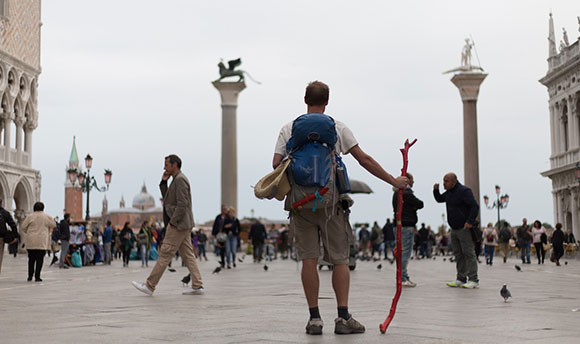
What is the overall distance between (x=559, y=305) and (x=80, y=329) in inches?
184

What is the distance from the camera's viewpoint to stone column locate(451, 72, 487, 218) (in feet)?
127

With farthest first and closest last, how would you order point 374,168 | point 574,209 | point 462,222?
point 574,209
point 462,222
point 374,168

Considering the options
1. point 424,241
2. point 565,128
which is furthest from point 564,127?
point 424,241

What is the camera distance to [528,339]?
534 centimetres

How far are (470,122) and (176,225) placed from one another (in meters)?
31.0

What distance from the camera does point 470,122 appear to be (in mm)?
39312

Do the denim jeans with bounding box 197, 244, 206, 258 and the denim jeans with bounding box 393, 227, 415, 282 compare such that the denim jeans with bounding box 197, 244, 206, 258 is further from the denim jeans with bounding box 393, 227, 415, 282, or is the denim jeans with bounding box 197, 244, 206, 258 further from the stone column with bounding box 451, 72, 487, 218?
the denim jeans with bounding box 393, 227, 415, 282

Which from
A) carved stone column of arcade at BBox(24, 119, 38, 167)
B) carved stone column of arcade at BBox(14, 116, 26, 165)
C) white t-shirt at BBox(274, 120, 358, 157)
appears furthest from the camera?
carved stone column of arcade at BBox(24, 119, 38, 167)

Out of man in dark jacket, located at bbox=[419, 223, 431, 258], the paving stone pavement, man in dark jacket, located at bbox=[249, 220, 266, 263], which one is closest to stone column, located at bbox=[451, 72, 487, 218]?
man in dark jacket, located at bbox=[419, 223, 431, 258]

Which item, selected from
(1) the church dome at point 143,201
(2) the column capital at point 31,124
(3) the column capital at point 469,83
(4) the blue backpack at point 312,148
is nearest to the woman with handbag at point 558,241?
(3) the column capital at point 469,83

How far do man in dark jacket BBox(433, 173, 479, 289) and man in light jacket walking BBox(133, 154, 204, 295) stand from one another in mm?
3585

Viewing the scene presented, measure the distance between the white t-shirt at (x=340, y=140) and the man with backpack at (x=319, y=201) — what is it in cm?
7

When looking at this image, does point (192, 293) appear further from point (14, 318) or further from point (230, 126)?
point (230, 126)

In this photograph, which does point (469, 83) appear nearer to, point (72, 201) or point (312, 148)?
point (312, 148)
